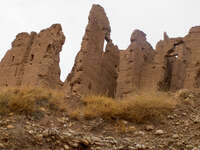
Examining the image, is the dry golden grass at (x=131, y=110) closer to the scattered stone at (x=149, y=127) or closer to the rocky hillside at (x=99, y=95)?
the rocky hillside at (x=99, y=95)

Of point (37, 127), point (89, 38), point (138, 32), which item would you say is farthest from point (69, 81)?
point (37, 127)

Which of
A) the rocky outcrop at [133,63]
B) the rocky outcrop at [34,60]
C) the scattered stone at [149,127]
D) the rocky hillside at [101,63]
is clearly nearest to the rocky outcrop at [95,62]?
the rocky hillside at [101,63]

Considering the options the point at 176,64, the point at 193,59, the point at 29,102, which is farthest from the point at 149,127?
the point at 176,64

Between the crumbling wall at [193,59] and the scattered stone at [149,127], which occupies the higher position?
the crumbling wall at [193,59]

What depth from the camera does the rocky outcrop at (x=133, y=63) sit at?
1720cm

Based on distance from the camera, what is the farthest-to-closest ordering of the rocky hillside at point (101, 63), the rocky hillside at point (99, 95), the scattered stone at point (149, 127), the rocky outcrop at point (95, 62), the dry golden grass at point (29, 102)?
the rocky hillside at point (101, 63) < the rocky outcrop at point (95, 62) < the scattered stone at point (149, 127) < the dry golden grass at point (29, 102) < the rocky hillside at point (99, 95)

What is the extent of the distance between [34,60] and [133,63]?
17.3 ft

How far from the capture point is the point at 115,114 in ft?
27.4

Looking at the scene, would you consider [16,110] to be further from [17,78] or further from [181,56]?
[181,56]

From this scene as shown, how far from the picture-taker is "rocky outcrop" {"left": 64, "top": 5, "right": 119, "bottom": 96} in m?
16.4

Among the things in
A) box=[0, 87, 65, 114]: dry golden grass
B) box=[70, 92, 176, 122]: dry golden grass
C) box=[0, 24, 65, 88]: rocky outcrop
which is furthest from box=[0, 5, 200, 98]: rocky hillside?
box=[70, 92, 176, 122]: dry golden grass

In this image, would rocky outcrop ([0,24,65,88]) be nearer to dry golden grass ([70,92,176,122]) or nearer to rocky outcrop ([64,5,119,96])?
rocky outcrop ([64,5,119,96])

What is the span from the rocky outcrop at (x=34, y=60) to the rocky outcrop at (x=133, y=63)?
338 cm

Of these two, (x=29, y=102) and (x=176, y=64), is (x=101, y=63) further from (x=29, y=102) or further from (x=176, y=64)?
(x=29, y=102)
